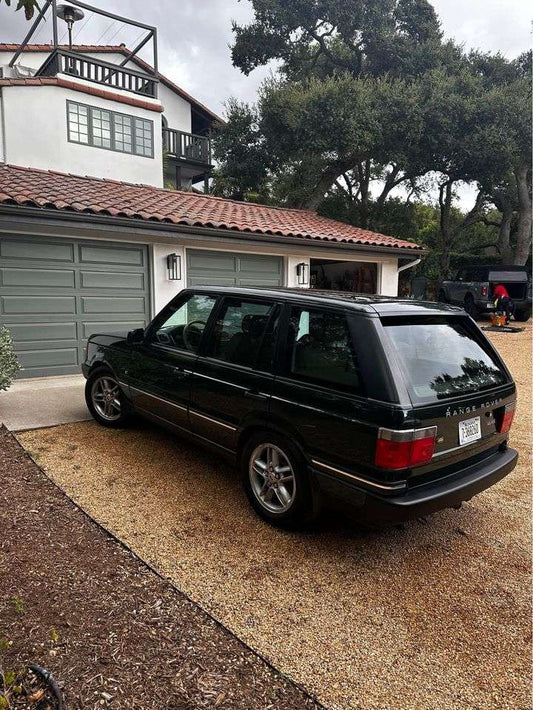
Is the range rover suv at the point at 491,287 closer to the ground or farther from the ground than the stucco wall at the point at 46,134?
closer to the ground

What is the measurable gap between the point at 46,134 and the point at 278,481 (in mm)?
13291

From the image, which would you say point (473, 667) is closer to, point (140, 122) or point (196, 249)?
point (196, 249)

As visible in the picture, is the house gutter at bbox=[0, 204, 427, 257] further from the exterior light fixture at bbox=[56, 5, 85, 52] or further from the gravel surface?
the exterior light fixture at bbox=[56, 5, 85, 52]

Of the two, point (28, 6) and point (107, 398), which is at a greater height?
point (28, 6)

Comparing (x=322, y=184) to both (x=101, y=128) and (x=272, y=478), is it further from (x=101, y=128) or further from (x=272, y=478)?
(x=272, y=478)

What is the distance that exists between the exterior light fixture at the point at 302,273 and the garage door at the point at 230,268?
0.41 m

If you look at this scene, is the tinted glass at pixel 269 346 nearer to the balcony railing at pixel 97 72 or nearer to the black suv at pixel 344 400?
the black suv at pixel 344 400

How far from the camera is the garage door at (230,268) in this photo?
9211 millimetres

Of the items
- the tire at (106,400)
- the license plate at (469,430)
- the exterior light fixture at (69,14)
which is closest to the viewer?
the license plate at (469,430)

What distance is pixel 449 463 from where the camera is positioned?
2.92m

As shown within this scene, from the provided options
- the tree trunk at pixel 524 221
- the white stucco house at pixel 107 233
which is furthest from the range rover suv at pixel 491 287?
the tree trunk at pixel 524 221

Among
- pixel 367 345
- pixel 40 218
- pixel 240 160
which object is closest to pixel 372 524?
pixel 367 345

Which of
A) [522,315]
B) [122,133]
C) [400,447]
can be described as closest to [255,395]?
[400,447]

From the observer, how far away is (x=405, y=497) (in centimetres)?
266
